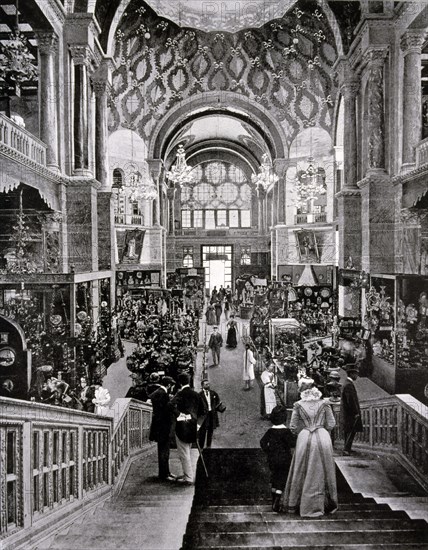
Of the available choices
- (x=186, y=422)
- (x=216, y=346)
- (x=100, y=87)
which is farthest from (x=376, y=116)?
(x=186, y=422)

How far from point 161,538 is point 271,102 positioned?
22.5 metres

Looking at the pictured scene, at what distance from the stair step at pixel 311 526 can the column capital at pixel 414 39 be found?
35.6 feet

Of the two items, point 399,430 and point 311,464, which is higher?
point 311,464

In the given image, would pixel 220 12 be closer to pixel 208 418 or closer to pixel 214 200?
pixel 214 200

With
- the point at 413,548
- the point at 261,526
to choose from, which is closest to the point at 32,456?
the point at 261,526

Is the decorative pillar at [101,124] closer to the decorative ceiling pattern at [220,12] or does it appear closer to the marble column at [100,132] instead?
the marble column at [100,132]

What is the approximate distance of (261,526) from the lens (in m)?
4.12

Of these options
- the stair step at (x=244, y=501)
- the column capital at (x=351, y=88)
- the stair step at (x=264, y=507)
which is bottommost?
the stair step at (x=244, y=501)

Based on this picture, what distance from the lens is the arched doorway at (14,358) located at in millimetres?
5648

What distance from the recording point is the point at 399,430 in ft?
20.1

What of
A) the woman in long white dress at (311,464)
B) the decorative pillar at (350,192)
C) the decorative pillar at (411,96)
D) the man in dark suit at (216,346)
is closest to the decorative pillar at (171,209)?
the decorative pillar at (350,192)

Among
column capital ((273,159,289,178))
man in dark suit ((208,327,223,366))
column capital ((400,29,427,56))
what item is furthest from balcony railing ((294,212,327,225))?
man in dark suit ((208,327,223,366))

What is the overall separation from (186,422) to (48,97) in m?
8.71

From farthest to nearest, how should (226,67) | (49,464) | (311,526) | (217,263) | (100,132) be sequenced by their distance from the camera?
(217,263) < (226,67) < (100,132) < (311,526) < (49,464)
